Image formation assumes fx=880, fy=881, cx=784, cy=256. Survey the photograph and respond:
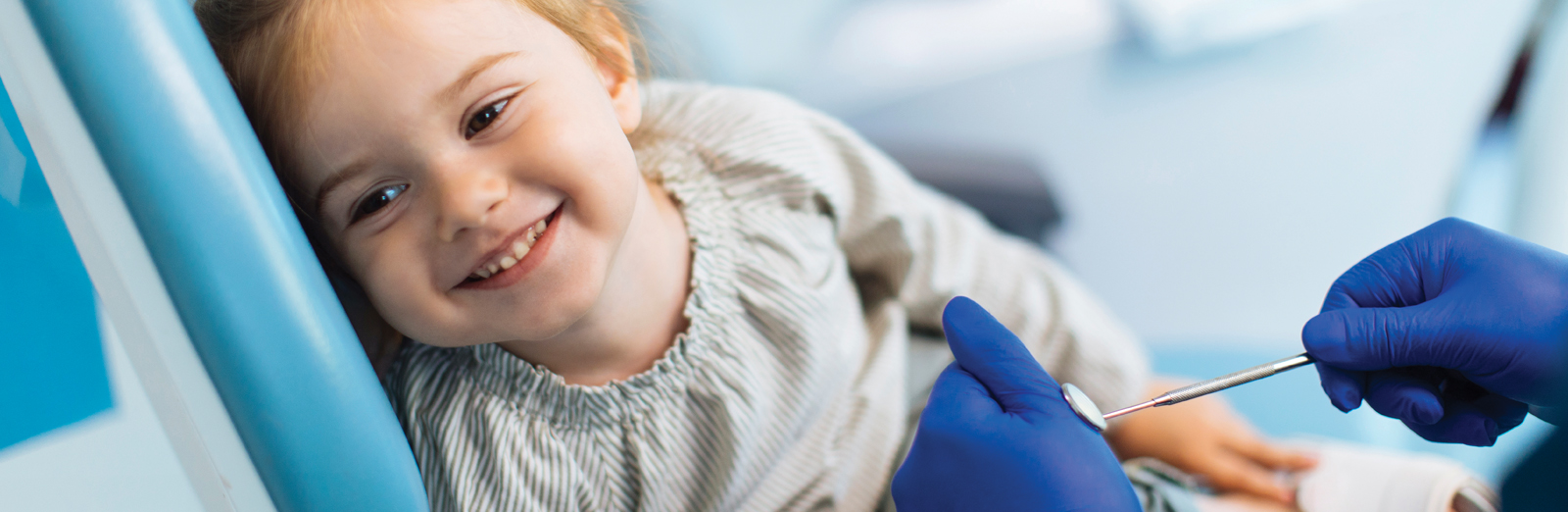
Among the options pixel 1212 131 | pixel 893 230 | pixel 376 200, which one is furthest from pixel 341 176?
pixel 1212 131

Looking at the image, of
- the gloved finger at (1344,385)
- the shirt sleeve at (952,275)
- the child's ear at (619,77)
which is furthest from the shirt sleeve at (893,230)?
the gloved finger at (1344,385)

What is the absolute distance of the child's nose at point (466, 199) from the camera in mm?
449

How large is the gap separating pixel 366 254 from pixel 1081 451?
1.33 feet

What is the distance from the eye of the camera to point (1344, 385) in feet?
1.59

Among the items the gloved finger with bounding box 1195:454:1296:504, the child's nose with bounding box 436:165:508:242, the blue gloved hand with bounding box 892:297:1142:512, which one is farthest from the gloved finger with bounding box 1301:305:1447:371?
the child's nose with bounding box 436:165:508:242

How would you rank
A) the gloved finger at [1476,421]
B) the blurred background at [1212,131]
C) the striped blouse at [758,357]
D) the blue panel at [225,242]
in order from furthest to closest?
the blurred background at [1212,131] < the striped blouse at [758,357] < the gloved finger at [1476,421] < the blue panel at [225,242]

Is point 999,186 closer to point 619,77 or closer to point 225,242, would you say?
point 619,77

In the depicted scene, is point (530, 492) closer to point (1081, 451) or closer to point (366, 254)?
point (366, 254)

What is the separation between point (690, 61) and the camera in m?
1.26

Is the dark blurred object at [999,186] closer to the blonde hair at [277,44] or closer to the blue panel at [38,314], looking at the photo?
the blonde hair at [277,44]

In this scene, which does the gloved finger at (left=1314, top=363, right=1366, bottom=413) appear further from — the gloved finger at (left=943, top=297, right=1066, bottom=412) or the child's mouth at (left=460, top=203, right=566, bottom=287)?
the child's mouth at (left=460, top=203, right=566, bottom=287)

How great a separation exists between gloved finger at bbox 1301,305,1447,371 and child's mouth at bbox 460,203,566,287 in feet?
1.40

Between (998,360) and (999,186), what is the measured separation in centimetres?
61

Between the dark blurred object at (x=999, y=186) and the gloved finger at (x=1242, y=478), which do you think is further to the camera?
the dark blurred object at (x=999, y=186)
